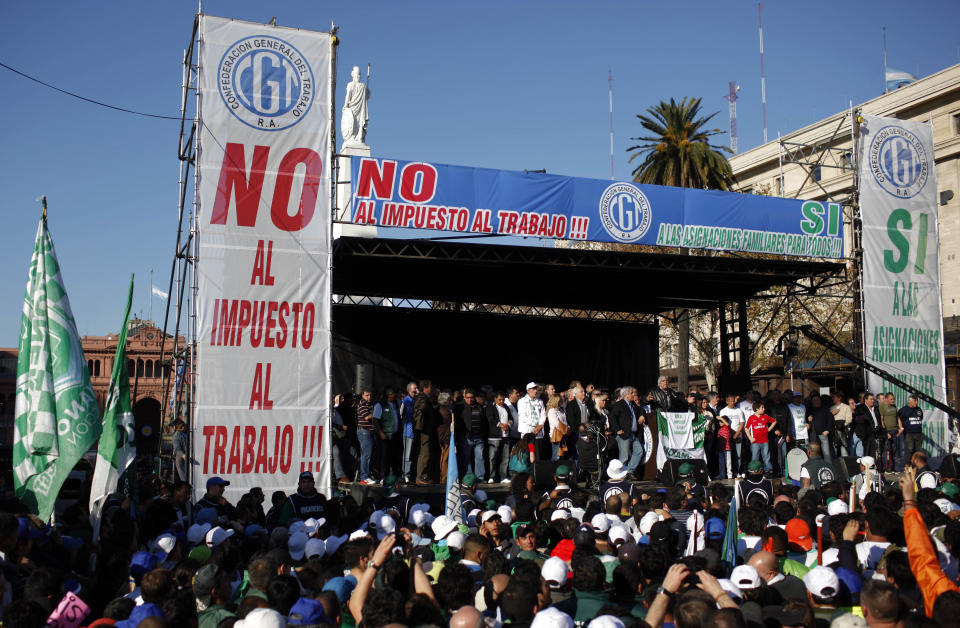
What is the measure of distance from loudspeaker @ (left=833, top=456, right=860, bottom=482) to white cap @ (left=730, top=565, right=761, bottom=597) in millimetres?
9590

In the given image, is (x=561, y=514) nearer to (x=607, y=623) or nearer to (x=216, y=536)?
(x=216, y=536)

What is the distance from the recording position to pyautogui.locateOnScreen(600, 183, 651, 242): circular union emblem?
17.0m

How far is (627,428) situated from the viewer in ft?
50.1

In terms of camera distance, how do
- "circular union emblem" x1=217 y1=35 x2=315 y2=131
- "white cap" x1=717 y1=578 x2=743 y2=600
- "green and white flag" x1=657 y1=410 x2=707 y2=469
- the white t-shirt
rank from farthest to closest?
the white t-shirt < "green and white flag" x1=657 y1=410 x2=707 y2=469 < "circular union emblem" x1=217 y1=35 x2=315 y2=131 < "white cap" x1=717 y1=578 x2=743 y2=600

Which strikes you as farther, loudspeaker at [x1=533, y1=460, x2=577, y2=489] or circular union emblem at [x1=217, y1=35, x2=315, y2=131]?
loudspeaker at [x1=533, y1=460, x2=577, y2=489]

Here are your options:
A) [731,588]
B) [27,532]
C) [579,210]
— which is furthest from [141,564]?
[579,210]

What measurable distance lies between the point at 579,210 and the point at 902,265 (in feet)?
25.9

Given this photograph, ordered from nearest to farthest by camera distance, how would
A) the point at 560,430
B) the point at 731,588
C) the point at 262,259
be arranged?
the point at 731,588 < the point at 262,259 < the point at 560,430

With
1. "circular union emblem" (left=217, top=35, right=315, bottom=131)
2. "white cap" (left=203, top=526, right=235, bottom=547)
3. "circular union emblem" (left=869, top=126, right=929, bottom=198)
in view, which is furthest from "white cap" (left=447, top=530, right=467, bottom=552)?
"circular union emblem" (left=869, top=126, right=929, bottom=198)

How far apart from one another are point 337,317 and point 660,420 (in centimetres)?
883

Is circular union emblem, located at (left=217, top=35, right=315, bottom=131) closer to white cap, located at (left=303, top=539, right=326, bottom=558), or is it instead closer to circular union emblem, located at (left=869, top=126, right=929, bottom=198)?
white cap, located at (left=303, top=539, right=326, bottom=558)

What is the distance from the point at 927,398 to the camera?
59.0 ft

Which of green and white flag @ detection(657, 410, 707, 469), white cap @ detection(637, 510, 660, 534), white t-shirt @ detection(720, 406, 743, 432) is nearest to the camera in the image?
white cap @ detection(637, 510, 660, 534)

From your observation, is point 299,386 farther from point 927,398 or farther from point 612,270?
point 927,398
